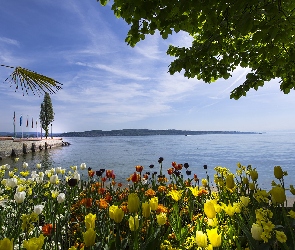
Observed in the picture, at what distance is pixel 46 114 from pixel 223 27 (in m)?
85.1

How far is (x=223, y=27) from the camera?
4.06m

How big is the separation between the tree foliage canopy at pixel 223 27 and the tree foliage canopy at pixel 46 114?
8230 centimetres

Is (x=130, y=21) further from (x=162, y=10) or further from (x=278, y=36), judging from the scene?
(x=278, y=36)

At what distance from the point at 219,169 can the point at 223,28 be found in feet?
7.79

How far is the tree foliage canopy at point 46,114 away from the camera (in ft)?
271

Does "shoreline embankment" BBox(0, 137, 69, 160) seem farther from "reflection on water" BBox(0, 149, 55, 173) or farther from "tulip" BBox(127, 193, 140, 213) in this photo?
"tulip" BBox(127, 193, 140, 213)

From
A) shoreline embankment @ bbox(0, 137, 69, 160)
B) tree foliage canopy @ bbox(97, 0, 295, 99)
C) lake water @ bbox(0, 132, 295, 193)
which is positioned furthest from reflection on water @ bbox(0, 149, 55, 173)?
tree foliage canopy @ bbox(97, 0, 295, 99)

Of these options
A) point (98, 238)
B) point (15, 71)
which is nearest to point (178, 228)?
point (98, 238)

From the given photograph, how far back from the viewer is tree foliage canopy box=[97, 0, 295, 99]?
3055 millimetres

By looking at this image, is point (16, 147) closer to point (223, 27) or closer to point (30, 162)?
point (30, 162)

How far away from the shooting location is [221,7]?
10.5 ft

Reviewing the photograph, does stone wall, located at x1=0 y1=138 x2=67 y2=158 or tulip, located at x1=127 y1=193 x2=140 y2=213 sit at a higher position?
tulip, located at x1=127 y1=193 x2=140 y2=213

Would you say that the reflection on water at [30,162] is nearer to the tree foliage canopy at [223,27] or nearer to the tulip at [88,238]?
the tree foliage canopy at [223,27]

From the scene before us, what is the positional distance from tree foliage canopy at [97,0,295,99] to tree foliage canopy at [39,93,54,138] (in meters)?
82.3
